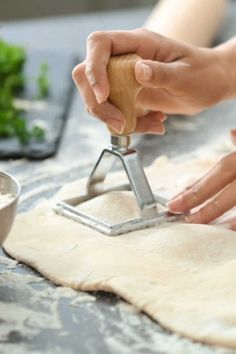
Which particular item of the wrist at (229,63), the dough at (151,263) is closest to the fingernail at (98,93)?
the dough at (151,263)

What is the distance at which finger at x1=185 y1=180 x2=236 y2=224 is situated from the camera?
103cm

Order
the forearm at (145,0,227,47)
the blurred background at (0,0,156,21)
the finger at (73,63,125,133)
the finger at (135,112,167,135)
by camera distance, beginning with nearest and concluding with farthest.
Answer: the finger at (73,63,125,133) < the finger at (135,112,167,135) < the forearm at (145,0,227,47) < the blurred background at (0,0,156,21)

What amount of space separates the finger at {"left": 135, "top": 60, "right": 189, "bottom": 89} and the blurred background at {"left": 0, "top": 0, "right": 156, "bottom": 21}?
1.70 meters

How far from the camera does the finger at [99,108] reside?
1.02m

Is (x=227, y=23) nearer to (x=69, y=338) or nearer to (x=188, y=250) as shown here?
(x=188, y=250)

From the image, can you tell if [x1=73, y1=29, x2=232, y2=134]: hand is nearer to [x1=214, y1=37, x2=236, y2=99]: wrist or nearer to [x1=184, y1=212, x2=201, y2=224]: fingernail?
[x1=214, y1=37, x2=236, y2=99]: wrist

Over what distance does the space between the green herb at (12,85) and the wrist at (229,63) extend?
37 cm

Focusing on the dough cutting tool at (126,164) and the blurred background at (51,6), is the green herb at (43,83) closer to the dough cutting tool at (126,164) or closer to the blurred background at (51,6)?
the dough cutting tool at (126,164)

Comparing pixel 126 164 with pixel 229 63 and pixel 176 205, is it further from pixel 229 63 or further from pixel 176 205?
pixel 229 63

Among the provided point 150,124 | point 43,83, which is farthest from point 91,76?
point 43,83

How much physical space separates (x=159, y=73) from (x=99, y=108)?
9 centimetres

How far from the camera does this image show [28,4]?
8.98 feet

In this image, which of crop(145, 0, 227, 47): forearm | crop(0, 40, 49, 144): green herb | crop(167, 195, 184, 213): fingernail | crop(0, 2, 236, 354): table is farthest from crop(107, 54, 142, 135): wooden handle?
crop(145, 0, 227, 47): forearm

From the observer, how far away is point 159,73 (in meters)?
1.04
